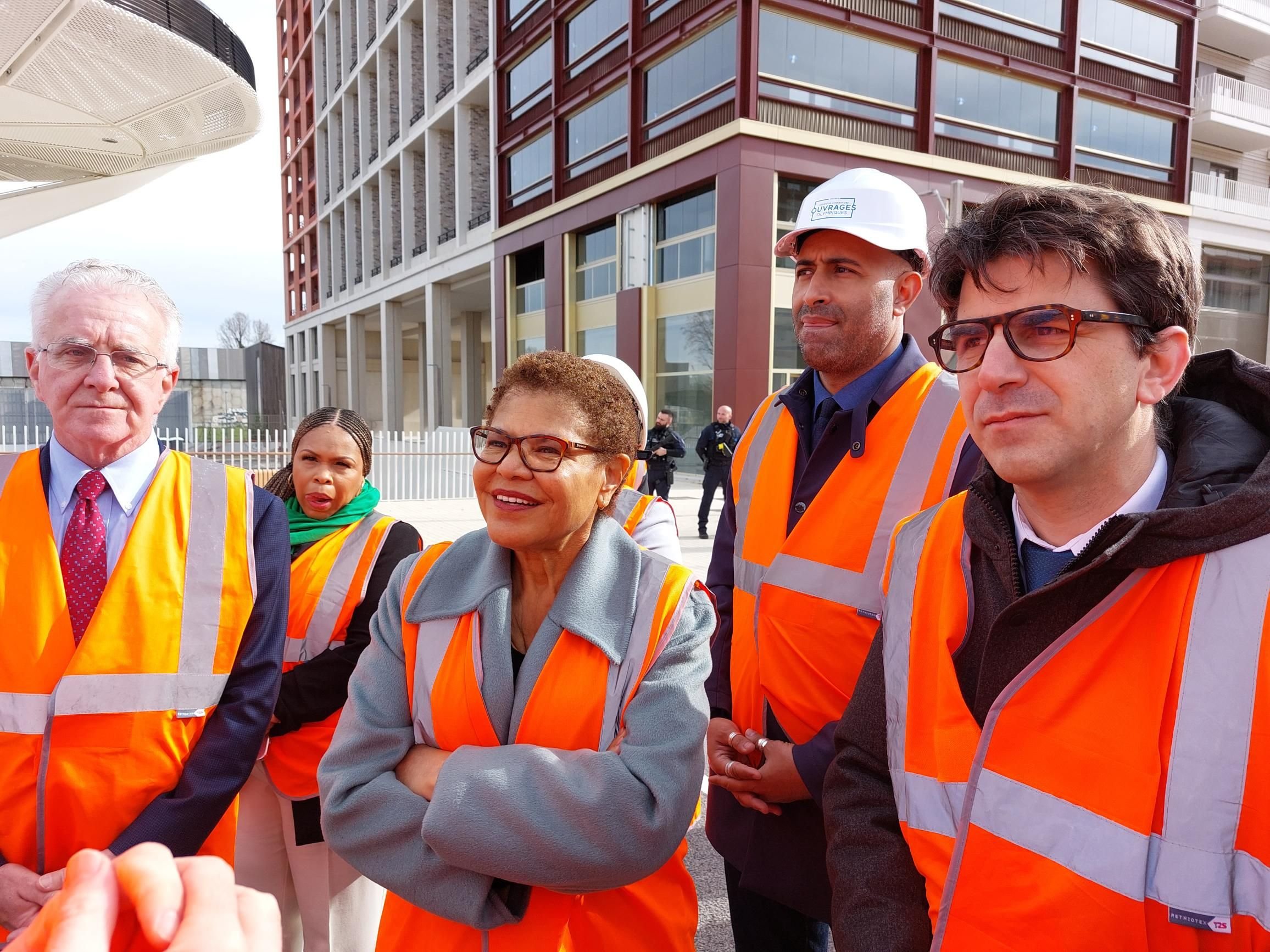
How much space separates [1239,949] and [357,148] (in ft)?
141

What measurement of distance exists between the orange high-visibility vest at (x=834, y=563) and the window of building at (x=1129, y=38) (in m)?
24.0

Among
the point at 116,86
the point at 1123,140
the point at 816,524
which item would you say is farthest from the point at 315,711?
the point at 1123,140

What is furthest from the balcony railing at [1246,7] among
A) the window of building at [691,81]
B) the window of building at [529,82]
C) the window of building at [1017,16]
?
the window of building at [529,82]

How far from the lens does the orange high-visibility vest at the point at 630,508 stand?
2.51m

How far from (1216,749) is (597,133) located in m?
22.5

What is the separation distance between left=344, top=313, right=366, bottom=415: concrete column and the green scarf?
3933 centimetres

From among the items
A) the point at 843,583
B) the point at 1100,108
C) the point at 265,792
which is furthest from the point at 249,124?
the point at 1100,108

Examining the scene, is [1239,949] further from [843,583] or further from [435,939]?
[435,939]

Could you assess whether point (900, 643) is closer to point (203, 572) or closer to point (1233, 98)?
point (203, 572)

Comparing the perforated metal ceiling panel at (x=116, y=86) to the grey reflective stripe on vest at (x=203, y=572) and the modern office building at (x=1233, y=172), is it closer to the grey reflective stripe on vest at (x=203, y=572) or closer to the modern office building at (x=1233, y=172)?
the grey reflective stripe on vest at (x=203, y=572)

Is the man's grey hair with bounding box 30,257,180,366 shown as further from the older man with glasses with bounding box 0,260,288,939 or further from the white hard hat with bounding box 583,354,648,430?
the white hard hat with bounding box 583,354,648,430

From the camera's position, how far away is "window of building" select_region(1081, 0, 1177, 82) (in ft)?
66.5

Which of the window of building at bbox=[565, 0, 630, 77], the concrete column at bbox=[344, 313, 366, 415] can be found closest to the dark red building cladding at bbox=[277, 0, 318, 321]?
the concrete column at bbox=[344, 313, 366, 415]

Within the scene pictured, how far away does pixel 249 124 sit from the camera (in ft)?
42.2
